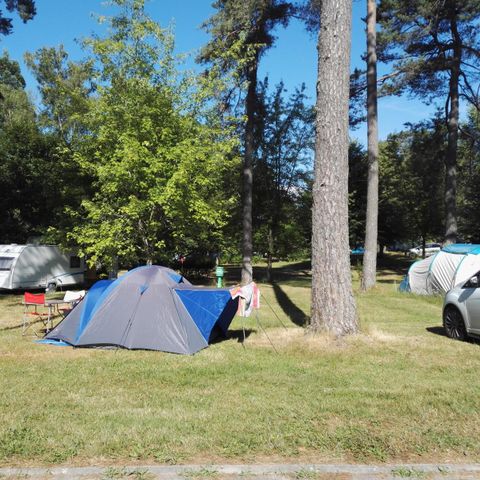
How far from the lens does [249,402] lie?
18.7 ft

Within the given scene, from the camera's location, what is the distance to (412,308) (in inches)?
584

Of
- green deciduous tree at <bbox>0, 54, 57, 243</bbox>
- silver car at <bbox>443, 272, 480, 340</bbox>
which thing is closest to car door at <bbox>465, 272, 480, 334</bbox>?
silver car at <bbox>443, 272, 480, 340</bbox>

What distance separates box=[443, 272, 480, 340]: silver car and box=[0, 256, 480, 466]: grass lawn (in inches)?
12.5

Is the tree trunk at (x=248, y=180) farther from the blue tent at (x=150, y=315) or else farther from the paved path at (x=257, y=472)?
the paved path at (x=257, y=472)

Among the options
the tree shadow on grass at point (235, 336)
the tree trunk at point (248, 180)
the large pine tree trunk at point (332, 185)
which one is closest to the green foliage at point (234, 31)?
the tree trunk at point (248, 180)

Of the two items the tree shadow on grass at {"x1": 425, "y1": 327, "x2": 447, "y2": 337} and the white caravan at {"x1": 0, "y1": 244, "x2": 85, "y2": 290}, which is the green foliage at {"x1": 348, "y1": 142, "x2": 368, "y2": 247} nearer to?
the white caravan at {"x1": 0, "y1": 244, "x2": 85, "y2": 290}

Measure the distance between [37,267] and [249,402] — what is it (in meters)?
17.1

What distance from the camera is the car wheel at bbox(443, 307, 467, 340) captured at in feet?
31.7

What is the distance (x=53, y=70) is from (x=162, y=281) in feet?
99.7

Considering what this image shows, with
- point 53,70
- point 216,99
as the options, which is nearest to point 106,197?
point 216,99

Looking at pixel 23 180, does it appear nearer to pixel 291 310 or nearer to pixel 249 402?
pixel 291 310

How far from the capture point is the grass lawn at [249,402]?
4348 millimetres

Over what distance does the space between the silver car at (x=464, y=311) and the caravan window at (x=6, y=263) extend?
1602 cm

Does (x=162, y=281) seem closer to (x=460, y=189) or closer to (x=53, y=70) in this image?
(x=53, y=70)
